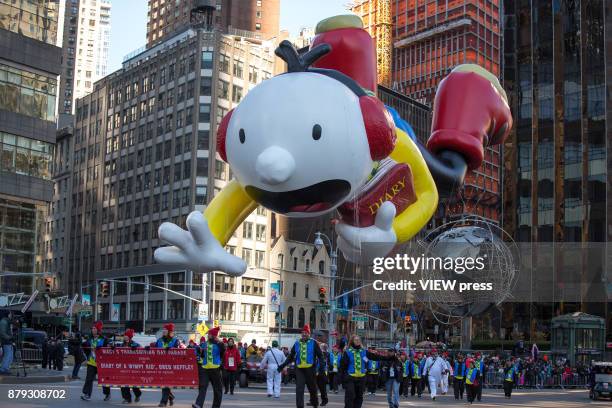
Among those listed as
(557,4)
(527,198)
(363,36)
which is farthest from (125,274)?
(363,36)

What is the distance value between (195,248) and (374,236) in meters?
2.30

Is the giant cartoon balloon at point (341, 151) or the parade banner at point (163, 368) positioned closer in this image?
the giant cartoon balloon at point (341, 151)

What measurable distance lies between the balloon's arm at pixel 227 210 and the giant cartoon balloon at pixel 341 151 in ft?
0.04

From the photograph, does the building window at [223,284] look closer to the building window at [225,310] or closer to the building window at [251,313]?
the building window at [225,310]

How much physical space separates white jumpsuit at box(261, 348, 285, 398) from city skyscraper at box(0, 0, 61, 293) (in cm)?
1797

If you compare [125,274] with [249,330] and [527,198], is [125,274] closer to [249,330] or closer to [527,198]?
[249,330]

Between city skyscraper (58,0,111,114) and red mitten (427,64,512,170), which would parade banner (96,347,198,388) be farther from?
city skyscraper (58,0,111,114)

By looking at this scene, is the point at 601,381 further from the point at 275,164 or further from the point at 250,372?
the point at 275,164

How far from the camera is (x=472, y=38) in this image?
99.6 meters

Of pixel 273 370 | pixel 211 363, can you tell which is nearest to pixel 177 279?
pixel 273 370

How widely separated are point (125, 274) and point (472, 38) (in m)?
45.3

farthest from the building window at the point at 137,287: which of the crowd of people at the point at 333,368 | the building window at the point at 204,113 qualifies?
the crowd of people at the point at 333,368

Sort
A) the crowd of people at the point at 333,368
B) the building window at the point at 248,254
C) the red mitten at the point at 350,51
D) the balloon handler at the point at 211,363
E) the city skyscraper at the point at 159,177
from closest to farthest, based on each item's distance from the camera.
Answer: the red mitten at the point at 350,51
the crowd of people at the point at 333,368
the balloon handler at the point at 211,363
the city skyscraper at the point at 159,177
the building window at the point at 248,254

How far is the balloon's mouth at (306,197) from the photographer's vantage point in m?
11.1
